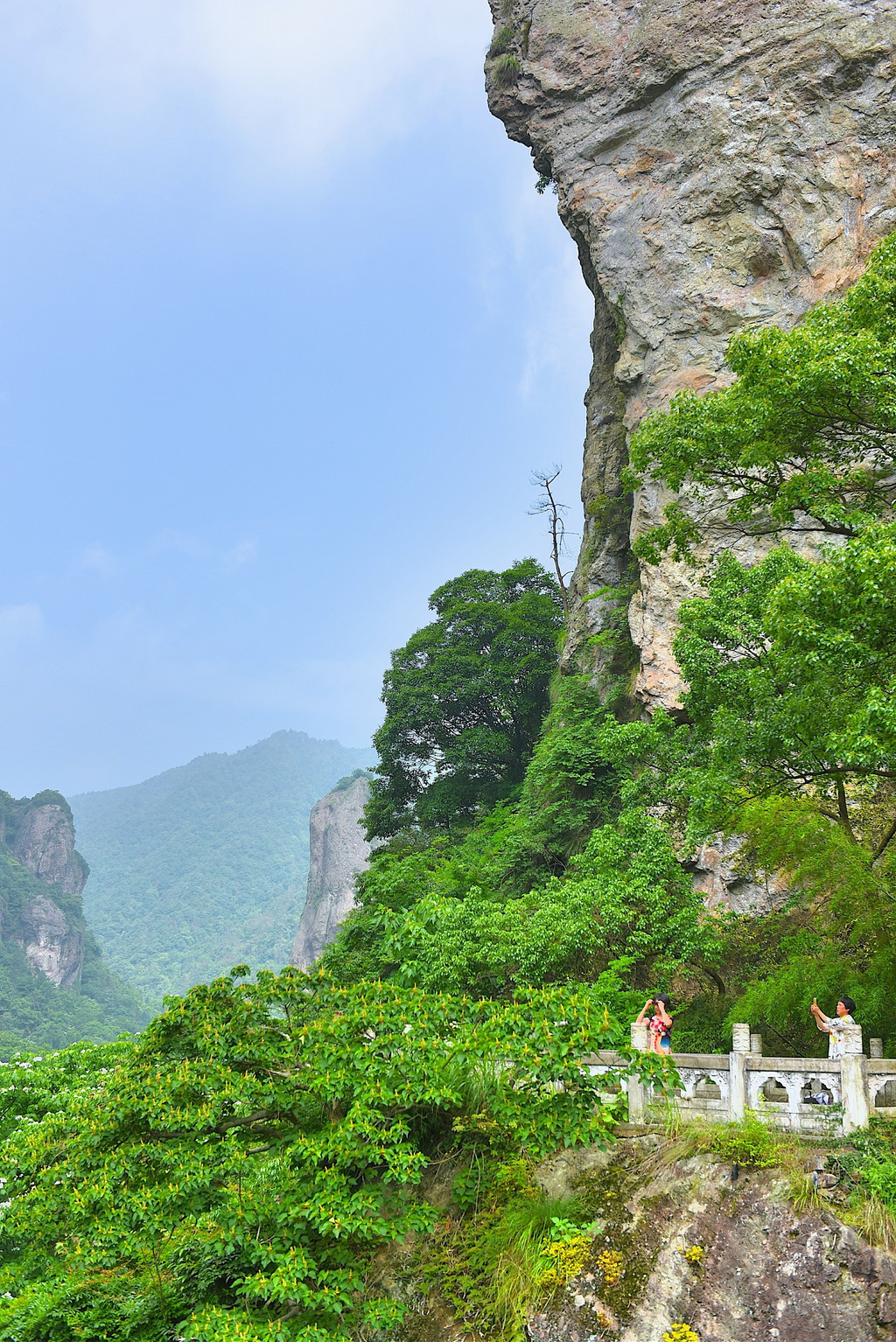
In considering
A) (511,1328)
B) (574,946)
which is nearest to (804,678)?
(574,946)

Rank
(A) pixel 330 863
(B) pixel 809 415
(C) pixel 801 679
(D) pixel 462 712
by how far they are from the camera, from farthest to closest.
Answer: (A) pixel 330 863, (D) pixel 462 712, (B) pixel 809 415, (C) pixel 801 679

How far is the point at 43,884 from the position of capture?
9850cm

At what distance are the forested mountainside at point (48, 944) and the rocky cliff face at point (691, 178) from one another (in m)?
71.5

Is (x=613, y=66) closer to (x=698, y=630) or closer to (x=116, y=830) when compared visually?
(x=698, y=630)

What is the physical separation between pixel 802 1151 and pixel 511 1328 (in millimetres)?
2885

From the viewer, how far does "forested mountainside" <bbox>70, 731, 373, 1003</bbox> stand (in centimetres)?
13162

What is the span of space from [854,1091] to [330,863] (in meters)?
84.3

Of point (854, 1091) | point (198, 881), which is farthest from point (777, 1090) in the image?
point (198, 881)

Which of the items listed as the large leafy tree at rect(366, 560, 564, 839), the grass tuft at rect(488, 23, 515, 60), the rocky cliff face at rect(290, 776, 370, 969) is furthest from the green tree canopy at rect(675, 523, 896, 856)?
the rocky cliff face at rect(290, 776, 370, 969)

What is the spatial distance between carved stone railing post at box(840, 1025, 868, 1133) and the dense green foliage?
5.25ft

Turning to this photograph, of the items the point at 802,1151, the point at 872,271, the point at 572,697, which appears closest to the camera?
the point at 802,1151

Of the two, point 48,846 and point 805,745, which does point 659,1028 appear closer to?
point 805,745

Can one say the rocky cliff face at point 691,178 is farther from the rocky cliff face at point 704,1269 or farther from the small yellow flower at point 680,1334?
the small yellow flower at point 680,1334

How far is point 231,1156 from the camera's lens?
7914 millimetres
